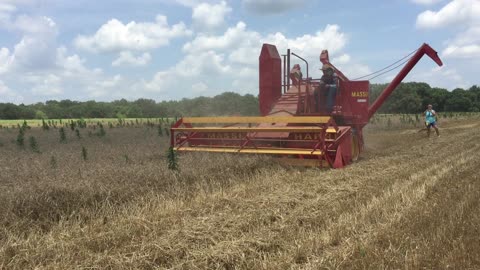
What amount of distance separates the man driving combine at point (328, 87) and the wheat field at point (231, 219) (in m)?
3.89

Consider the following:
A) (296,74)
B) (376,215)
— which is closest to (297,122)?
(296,74)

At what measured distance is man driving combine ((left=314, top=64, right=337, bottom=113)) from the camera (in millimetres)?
10727

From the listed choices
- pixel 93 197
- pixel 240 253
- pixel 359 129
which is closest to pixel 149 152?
pixel 93 197

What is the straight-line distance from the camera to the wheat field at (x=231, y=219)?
11.6 ft

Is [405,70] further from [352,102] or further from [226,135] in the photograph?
[226,135]

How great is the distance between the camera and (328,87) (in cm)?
1080

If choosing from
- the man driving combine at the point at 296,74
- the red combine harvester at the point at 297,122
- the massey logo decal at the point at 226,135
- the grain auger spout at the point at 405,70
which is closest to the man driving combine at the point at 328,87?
the red combine harvester at the point at 297,122

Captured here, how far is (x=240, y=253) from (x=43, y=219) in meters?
2.22

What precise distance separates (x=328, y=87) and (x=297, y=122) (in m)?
2.85

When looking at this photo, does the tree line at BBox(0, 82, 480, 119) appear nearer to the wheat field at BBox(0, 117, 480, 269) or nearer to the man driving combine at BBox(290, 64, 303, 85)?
the man driving combine at BBox(290, 64, 303, 85)

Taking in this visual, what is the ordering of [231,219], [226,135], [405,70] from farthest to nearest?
[405,70]
[226,135]
[231,219]

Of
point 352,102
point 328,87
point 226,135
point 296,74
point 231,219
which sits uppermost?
point 296,74

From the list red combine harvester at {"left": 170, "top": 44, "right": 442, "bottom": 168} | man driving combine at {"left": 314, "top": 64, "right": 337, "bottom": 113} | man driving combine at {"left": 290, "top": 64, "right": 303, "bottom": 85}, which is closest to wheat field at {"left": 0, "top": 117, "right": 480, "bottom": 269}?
red combine harvester at {"left": 170, "top": 44, "right": 442, "bottom": 168}

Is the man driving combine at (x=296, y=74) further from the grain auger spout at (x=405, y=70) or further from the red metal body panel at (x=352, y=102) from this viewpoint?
the grain auger spout at (x=405, y=70)
